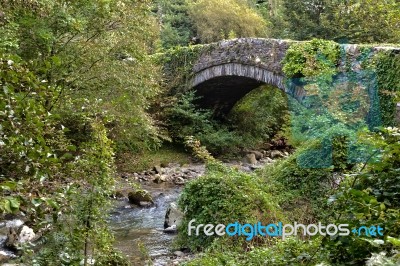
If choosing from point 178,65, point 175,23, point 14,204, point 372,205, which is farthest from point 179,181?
point 175,23

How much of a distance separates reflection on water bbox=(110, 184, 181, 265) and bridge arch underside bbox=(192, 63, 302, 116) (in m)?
3.62

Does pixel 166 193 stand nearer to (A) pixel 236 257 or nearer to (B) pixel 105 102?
(B) pixel 105 102

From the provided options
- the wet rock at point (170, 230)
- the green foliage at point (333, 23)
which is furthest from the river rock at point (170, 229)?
the green foliage at point (333, 23)

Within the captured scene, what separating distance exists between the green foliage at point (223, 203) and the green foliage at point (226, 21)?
13.9 meters

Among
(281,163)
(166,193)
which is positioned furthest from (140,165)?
(281,163)

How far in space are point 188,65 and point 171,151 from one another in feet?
9.43

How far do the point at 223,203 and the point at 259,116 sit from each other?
35.7ft

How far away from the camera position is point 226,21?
2000 cm

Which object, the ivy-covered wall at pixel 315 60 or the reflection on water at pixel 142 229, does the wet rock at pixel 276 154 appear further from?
the reflection on water at pixel 142 229

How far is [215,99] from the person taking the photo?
1628 cm

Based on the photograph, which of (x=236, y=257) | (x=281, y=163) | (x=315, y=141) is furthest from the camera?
(x=281, y=163)

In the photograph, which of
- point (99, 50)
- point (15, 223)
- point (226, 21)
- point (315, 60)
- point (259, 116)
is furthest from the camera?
point (226, 21)

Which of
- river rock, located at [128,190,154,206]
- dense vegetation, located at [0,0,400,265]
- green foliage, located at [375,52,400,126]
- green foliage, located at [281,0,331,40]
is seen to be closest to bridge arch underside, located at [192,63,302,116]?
dense vegetation, located at [0,0,400,265]

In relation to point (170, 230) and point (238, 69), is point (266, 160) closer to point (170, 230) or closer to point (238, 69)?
point (238, 69)
